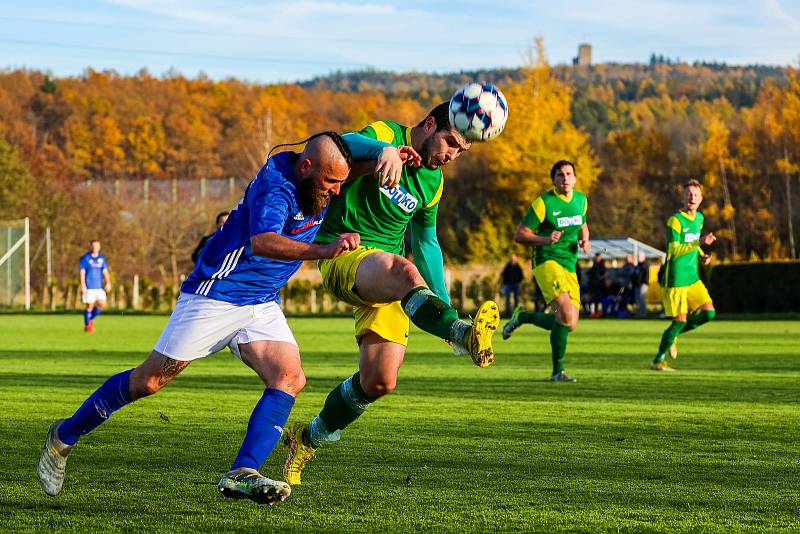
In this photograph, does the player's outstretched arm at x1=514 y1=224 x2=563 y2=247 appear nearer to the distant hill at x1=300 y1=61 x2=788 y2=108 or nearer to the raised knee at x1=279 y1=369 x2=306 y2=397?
the raised knee at x1=279 y1=369 x2=306 y2=397

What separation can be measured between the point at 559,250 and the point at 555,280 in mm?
406

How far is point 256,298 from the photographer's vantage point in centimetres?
607

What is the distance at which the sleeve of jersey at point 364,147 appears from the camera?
20.9 ft

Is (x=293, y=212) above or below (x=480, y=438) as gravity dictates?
above

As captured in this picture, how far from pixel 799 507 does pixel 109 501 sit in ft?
10.8

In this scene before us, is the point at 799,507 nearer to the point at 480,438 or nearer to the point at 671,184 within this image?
the point at 480,438

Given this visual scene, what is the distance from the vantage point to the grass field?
5664 millimetres

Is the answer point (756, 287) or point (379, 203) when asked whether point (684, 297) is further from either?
point (756, 287)

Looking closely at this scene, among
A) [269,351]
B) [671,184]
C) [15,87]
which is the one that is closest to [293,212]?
[269,351]

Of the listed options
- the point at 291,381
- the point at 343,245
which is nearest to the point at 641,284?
the point at 291,381

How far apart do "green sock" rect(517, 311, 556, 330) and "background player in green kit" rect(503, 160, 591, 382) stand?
52 centimetres

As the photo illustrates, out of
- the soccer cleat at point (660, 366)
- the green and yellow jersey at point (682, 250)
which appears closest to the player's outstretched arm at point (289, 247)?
the soccer cleat at point (660, 366)

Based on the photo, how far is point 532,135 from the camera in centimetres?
5569

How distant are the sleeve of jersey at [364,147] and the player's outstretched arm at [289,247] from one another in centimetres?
85
